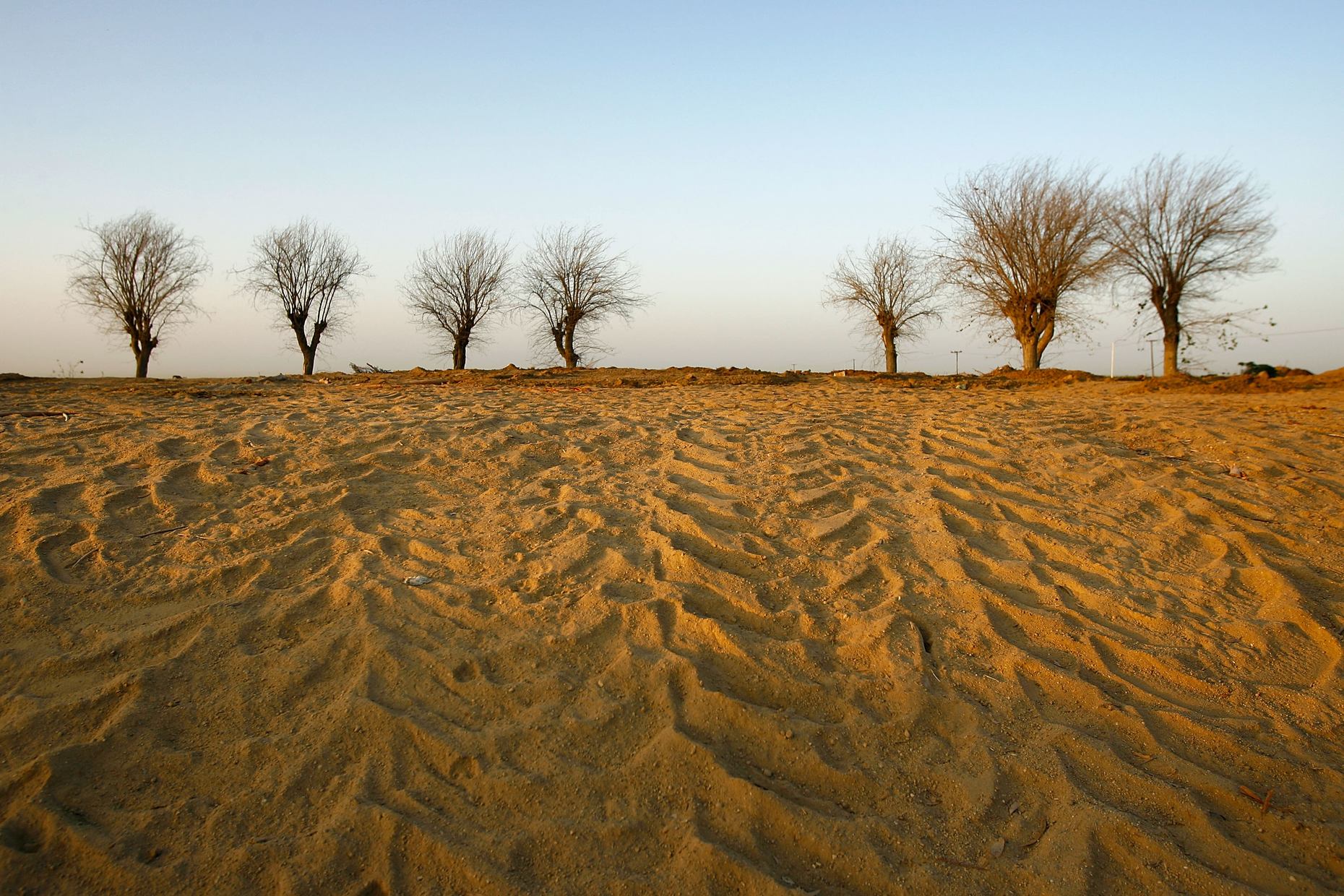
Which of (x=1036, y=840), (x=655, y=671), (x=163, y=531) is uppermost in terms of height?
(x=163, y=531)

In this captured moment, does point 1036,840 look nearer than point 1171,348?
Yes

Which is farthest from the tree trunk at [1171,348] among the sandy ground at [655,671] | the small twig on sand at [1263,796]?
the small twig on sand at [1263,796]

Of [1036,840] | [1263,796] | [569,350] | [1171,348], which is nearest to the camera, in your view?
[1036,840]

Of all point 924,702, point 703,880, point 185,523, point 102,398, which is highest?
point 102,398

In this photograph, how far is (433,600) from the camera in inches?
120

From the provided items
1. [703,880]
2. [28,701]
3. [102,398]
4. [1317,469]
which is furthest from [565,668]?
[102,398]

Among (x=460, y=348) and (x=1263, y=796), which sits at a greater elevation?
(x=460, y=348)

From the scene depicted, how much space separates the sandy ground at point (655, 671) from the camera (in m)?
1.98

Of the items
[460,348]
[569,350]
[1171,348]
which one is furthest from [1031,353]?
[460,348]

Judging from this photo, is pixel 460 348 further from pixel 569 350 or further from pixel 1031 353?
pixel 1031 353

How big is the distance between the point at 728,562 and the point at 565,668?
3.63 feet

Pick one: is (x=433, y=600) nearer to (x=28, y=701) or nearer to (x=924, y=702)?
(x=28, y=701)

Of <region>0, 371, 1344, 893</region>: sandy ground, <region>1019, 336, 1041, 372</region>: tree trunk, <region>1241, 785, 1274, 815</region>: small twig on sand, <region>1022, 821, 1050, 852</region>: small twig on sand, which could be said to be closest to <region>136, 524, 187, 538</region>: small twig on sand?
<region>0, 371, 1344, 893</region>: sandy ground

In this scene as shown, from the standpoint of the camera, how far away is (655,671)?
2621mm
